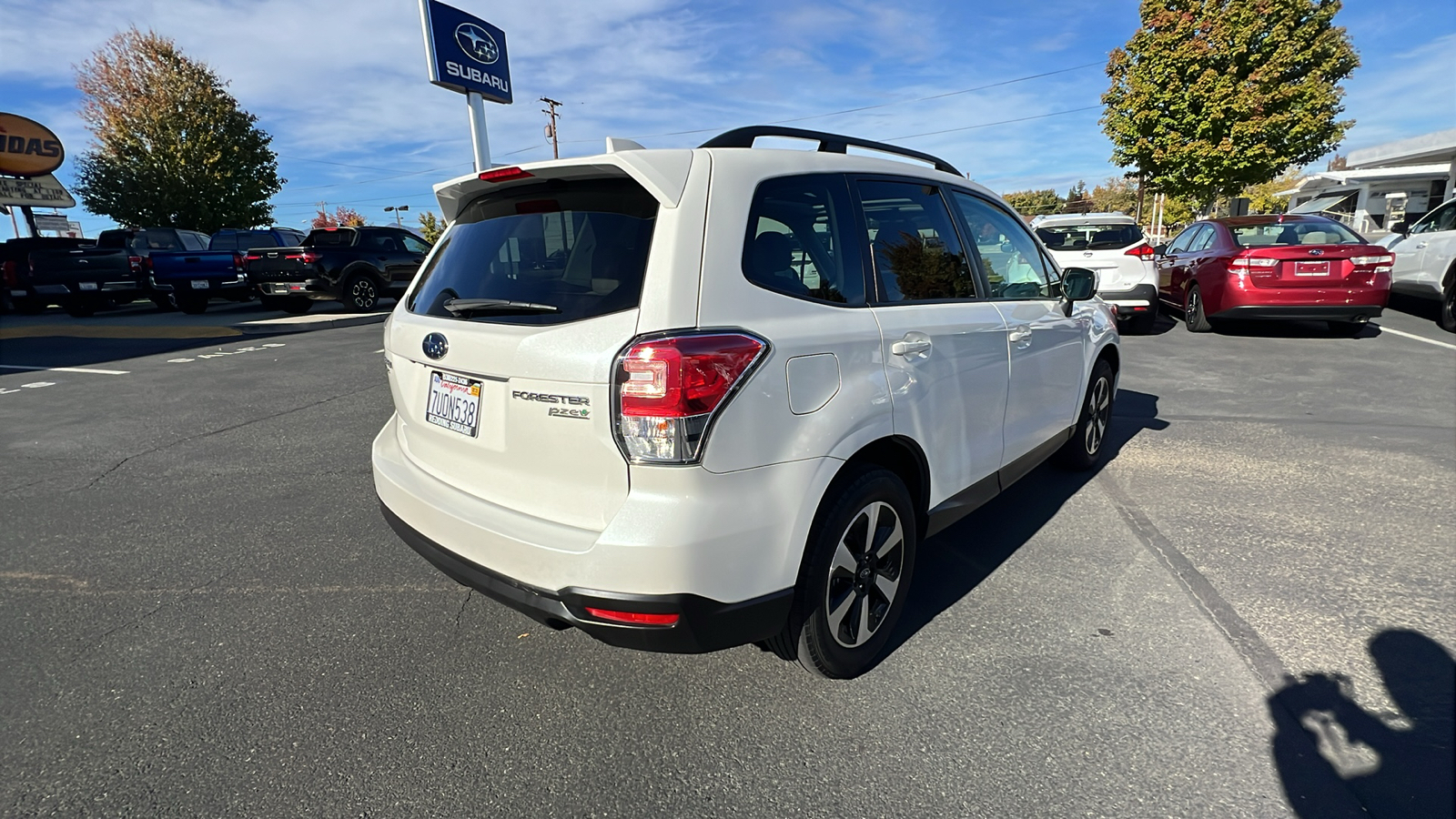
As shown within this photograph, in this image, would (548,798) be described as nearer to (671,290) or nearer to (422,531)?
(422,531)

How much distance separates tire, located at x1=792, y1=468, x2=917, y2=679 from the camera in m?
2.18

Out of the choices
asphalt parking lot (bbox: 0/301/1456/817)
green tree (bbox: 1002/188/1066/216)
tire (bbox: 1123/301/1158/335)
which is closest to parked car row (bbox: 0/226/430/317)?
asphalt parking lot (bbox: 0/301/1456/817)

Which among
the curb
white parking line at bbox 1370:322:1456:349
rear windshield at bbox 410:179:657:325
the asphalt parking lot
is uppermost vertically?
rear windshield at bbox 410:179:657:325

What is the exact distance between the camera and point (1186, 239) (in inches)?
420

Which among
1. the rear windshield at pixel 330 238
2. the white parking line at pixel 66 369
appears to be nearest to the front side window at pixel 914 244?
the white parking line at pixel 66 369

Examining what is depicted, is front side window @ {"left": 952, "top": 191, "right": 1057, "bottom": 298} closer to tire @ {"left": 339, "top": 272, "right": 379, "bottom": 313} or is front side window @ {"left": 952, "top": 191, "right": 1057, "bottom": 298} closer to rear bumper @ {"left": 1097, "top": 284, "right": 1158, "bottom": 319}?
rear bumper @ {"left": 1097, "top": 284, "right": 1158, "bottom": 319}

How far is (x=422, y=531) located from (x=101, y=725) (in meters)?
1.13

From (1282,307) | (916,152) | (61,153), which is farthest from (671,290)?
(61,153)

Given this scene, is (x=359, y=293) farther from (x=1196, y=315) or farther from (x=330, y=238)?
(x=1196, y=315)

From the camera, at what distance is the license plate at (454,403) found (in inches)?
88.0

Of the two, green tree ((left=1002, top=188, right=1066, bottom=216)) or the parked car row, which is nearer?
the parked car row

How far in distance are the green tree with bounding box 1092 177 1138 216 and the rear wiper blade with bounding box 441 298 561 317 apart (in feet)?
287

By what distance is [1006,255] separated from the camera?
11.6 feet

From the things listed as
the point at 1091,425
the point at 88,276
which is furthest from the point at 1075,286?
the point at 88,276
